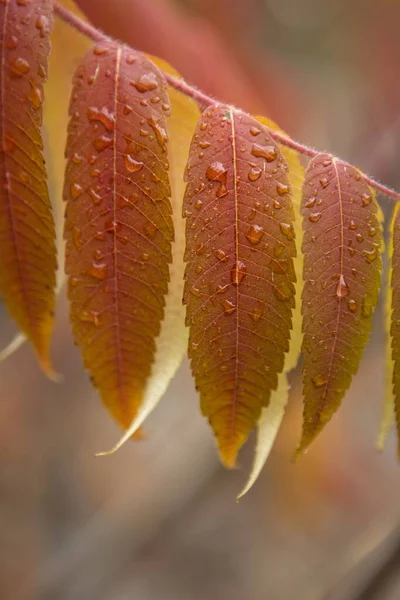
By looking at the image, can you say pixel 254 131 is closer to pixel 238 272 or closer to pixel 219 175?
pixel 219 175

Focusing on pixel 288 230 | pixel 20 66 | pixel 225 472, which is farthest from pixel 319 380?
pixel 225 472

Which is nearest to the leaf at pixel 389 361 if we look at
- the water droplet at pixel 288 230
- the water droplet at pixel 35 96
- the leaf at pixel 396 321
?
the leaf at pixel 396 321

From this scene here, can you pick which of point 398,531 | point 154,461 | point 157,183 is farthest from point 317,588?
point 157,183

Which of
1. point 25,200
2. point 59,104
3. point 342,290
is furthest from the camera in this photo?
point 59,104

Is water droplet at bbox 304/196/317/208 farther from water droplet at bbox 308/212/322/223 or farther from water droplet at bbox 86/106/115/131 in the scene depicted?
water droplet at bbox 86/106/115/131

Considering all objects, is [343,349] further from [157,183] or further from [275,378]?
[157,183]

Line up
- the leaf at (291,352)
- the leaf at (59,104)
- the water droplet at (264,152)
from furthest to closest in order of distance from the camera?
the leaf at (59,104)
the leaf at (291,352)
the water droplet at (264,152)

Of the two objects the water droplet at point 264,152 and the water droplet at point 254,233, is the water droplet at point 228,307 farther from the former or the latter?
the water droplet at point 264,152
